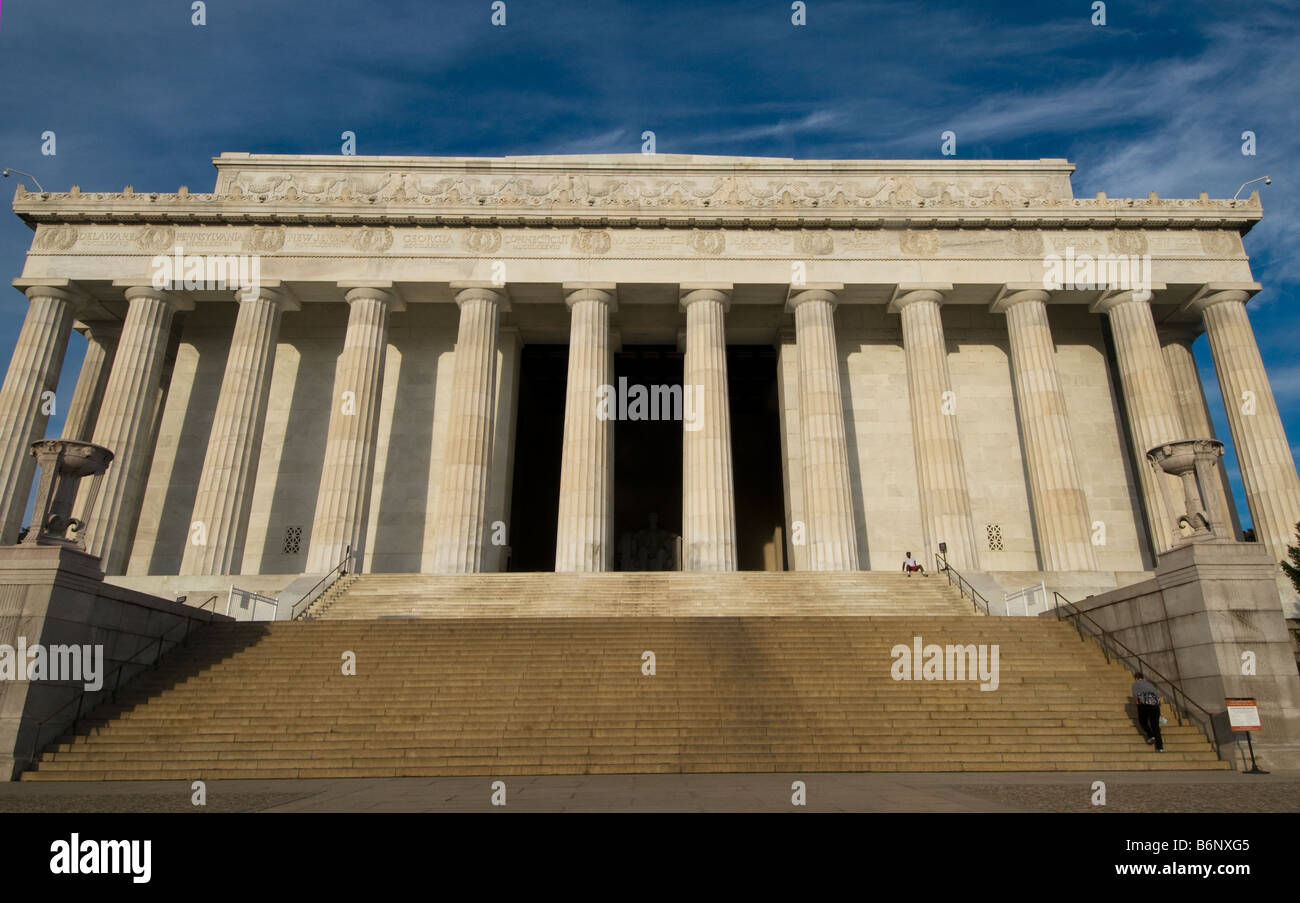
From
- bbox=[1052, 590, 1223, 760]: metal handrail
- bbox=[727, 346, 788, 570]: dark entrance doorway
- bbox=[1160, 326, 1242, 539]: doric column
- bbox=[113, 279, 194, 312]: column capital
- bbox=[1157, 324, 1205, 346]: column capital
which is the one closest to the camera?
bbox=[1052, 590, 1223, 760]: metal handrail

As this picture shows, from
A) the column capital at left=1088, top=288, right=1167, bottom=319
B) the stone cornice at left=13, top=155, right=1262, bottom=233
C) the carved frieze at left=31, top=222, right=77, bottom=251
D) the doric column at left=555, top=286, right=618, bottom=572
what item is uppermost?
the stone cornice at left=13, top=155, right=1262, bottom=233

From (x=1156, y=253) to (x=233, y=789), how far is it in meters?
35.8

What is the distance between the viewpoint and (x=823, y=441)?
30.0 metres

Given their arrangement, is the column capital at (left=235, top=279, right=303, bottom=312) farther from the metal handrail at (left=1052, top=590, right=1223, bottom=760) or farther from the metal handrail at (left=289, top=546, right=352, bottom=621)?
the metal handrail at (left=1052, top=590, right=1223, bottom=760)

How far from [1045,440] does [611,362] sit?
17.2 meters

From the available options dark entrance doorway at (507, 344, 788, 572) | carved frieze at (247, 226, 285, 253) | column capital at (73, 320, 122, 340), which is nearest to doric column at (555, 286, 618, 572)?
dark entrance doorway at (507, 344, 788, 572)

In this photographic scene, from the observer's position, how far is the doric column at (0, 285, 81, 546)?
28.4 m

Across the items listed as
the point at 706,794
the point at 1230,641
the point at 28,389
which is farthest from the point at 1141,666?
the point at 28,389

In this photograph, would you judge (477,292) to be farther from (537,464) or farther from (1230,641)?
(1230,641)

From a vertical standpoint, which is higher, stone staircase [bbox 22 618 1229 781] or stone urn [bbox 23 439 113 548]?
stone urn [bbox 23 439 113 548]

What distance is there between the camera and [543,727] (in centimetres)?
1425

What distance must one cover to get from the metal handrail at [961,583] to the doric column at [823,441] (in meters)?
2.91

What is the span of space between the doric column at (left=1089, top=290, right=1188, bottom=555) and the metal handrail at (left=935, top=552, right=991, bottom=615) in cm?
919
